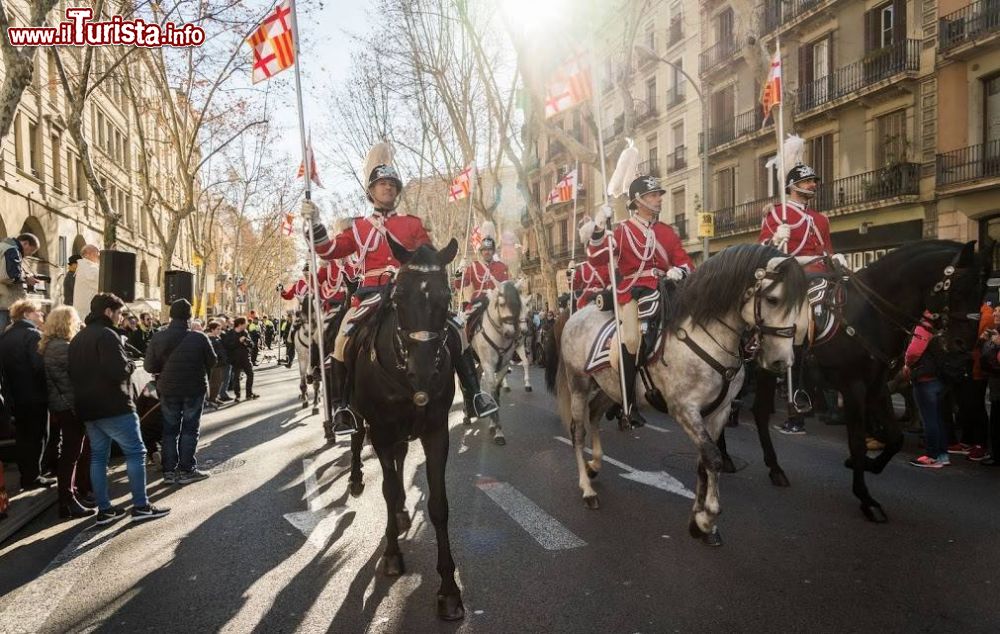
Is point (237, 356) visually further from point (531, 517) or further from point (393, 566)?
point (393, 566)

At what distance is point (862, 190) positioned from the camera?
25438 mm

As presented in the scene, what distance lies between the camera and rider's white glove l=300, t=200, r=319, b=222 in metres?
6.08

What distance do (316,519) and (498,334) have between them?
19.3ft

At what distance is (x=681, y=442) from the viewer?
32.0 ft

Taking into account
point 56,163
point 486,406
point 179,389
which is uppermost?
point 56,163

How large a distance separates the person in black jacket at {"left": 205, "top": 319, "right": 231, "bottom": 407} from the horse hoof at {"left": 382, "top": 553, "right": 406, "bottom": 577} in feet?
40.7

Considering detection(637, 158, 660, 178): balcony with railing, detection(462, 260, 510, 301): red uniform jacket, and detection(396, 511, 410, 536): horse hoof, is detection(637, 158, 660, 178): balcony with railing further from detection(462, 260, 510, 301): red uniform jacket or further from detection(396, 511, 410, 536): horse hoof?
detection(396, 511, 410, 536): horse hoof

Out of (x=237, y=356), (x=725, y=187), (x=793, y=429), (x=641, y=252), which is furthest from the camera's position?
(x=725, y=187)

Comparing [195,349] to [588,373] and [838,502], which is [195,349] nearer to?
[588,373]

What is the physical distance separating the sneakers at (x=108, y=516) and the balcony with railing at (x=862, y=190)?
18.5m

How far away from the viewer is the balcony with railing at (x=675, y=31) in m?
37.0

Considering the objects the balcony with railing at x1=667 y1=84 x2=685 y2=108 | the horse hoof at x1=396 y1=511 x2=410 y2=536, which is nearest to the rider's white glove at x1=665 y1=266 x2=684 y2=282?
the horse hoof at x1=396 y1=511 x2=410 y2=536

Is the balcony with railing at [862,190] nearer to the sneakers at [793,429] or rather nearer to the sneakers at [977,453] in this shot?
the sneakers at [793,429]

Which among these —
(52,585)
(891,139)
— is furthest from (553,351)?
(891,139)
